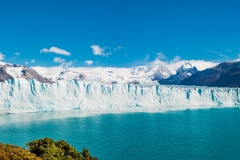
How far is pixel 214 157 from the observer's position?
22594mm

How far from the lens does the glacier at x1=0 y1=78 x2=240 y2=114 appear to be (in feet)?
174

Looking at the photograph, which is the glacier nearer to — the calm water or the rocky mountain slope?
the calm water

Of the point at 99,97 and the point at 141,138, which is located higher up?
the point at 99,97

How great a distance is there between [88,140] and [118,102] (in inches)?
1324

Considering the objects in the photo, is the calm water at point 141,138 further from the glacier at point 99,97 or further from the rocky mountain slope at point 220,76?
the rocky mountain slope at point 220,76

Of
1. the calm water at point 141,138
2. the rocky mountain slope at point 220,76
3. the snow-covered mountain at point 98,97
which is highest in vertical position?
the rocky mountain slope at point 220,76

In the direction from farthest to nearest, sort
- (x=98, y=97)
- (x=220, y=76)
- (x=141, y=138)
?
1. (x=220, y=76)
2. (x=98, y=97)
3. (x=141, y=138)

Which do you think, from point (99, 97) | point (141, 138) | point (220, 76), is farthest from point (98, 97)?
point (220, 76)

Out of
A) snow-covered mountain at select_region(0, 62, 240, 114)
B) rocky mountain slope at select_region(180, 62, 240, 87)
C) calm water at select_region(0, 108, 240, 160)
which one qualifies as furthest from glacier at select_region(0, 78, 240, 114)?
rocky mountain slope at select_region(180, 62, 240, 87)

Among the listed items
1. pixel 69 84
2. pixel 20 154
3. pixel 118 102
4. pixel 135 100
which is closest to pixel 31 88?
pixel 69 84

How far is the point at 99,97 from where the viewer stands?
6066cm

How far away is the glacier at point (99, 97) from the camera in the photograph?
53.2 m

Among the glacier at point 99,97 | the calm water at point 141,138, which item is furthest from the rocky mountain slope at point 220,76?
the calm water at point 141,138

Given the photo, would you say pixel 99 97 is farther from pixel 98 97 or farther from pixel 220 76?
pixel 220 76
